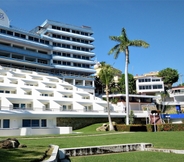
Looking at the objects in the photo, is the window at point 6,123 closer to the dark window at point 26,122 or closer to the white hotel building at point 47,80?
the white hotel building at point 47,80

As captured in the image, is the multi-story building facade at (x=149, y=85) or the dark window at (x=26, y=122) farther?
the multi-story building facade at (x=149, y=85)

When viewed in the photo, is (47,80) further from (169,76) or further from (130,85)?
(169,76)

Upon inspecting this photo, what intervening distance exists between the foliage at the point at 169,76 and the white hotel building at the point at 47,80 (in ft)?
99.2

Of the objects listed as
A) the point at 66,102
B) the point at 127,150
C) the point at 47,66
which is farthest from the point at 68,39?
the point at 127,150

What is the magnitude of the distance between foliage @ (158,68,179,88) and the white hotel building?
99.2 feet

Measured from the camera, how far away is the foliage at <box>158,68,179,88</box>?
304 feet

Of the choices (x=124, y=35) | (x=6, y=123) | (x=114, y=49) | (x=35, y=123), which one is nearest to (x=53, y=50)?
(x=114, y=49)

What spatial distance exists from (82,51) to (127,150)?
6673cm

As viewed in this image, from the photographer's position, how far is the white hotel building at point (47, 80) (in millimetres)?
36469

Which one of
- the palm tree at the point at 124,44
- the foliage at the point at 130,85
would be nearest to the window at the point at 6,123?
the palm tree at the point at 124,44

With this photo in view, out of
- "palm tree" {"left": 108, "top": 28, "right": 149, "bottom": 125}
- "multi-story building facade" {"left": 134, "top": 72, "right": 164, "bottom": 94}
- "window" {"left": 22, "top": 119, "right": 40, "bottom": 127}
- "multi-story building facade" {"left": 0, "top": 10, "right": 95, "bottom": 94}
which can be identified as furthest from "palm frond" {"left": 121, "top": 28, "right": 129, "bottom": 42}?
"multi-story building facade" {"left": 134, "top": 72, "right": 164, "bottom": 94}

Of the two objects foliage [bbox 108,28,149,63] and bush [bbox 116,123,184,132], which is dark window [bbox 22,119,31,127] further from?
foliage [bbox 108,28,149,63]

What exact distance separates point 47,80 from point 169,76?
52.6m

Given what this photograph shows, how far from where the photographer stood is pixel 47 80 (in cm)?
5834
